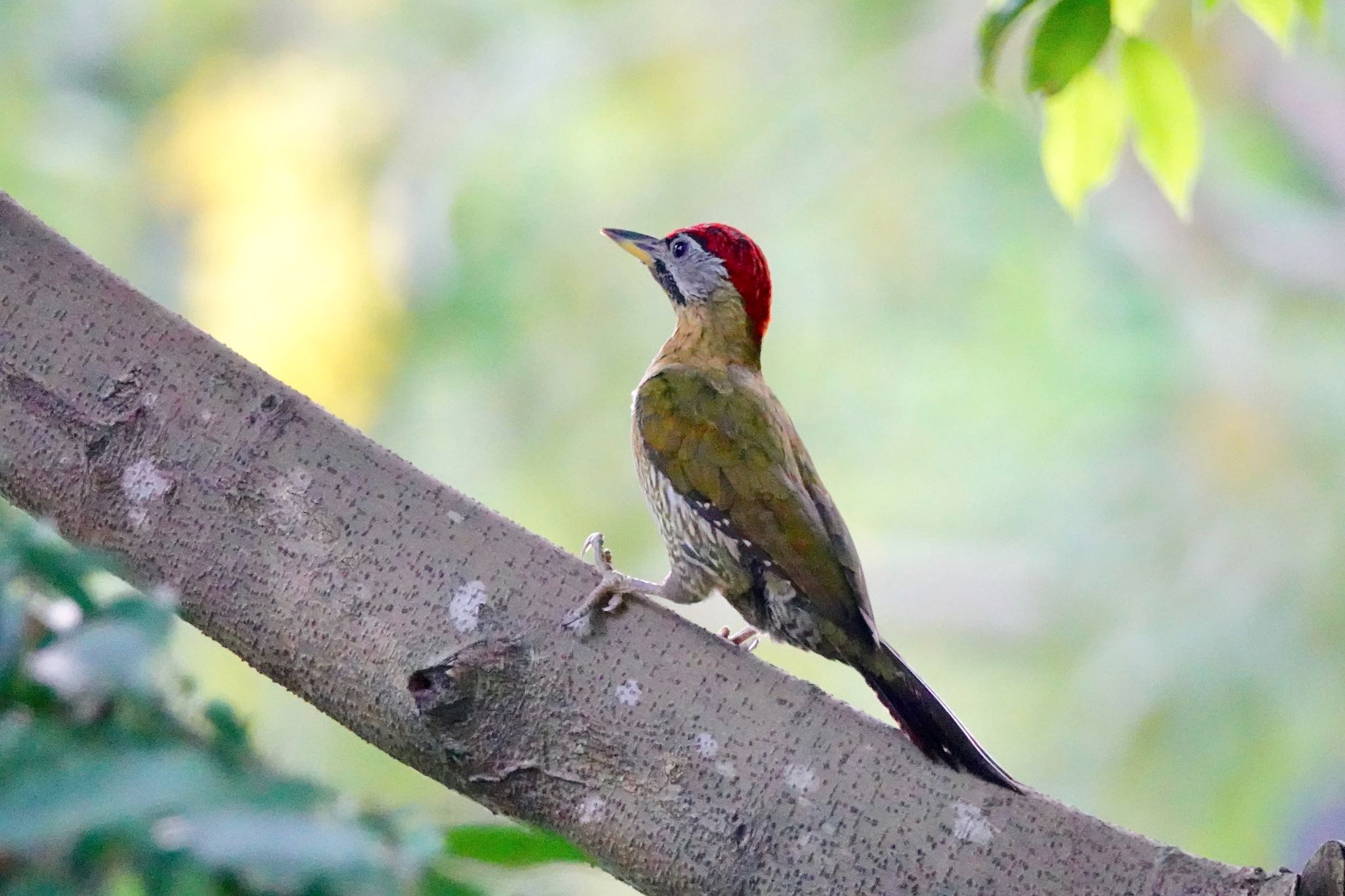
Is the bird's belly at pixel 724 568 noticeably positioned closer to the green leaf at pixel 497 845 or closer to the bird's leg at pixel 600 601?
the bird's leg at pixel 600 601

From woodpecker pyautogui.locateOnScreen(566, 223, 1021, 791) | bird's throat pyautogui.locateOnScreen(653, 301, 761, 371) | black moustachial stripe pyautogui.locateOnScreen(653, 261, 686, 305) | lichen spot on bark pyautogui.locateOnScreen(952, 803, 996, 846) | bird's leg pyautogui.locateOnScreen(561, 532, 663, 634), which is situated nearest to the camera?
lichen spot on bark pyautogui.locateOnScreen(952, 803, 996, 846)

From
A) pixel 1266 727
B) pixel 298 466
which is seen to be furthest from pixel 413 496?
pixel 1266 727

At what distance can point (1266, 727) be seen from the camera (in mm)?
6617

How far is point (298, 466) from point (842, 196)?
23.8ft

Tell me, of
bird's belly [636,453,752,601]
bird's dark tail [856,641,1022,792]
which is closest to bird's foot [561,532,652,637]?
bird's dark tail [856,641,1022,792]

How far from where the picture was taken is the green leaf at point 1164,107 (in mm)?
2121

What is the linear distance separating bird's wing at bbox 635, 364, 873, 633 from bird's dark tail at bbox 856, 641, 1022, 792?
0.17 metres

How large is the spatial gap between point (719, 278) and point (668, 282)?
0.50 feet

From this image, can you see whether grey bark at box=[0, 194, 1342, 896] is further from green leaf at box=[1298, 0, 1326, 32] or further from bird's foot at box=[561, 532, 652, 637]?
green leaf at box=[1298, 0, 1326, 32]

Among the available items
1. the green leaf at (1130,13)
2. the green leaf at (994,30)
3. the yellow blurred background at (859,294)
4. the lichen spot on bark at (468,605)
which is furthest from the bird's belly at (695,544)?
the yellow blurred background at (859,294)

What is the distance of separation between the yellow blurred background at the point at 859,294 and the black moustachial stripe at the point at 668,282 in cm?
307

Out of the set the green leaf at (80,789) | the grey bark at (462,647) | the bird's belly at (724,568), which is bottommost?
the green leaf at (80,789)

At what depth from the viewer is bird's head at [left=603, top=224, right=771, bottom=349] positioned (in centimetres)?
329

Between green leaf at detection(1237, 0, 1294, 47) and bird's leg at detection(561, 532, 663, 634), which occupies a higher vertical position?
green leaf at detection(1237, 0, 1294, 47)
